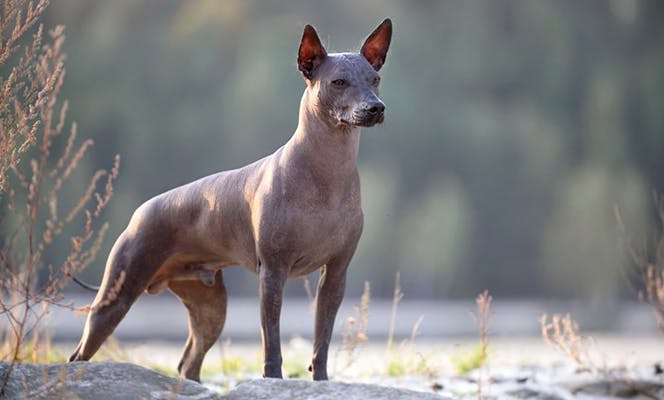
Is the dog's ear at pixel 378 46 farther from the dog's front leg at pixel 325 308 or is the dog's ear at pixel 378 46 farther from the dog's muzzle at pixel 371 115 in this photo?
the dog's front leg at pixel 325 308

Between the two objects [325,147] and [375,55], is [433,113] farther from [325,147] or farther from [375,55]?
[325,147]

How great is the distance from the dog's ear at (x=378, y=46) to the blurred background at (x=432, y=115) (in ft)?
61.6

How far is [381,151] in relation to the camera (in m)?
27.3

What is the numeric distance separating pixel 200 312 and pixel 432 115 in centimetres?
2318

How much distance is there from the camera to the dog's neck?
404cm

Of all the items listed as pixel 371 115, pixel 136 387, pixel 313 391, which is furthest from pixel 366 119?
pixel 136 387

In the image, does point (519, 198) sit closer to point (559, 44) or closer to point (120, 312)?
point (559, 44)

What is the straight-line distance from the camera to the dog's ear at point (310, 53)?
4.04 meters

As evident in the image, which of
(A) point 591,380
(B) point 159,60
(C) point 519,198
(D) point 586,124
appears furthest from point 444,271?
(A) point 591,380

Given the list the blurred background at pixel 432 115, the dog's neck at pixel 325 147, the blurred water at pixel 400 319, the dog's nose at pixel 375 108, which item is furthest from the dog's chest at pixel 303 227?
the blurred background at pixel 432 115

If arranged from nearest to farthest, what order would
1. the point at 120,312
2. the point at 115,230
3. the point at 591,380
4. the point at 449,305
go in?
the point at 120,312
the point at 591,380
the point at 115,230
the point at 449,305

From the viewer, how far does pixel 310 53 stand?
4.07m

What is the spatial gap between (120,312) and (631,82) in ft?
79.2

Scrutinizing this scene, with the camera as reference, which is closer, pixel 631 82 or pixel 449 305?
pixel 449 305
